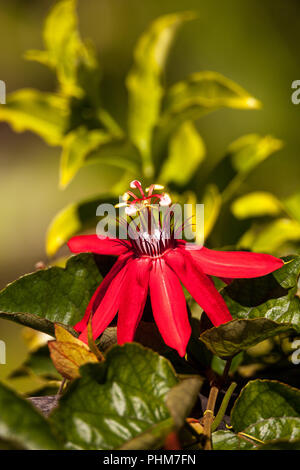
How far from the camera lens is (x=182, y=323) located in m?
0.39

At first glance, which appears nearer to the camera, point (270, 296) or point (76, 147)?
point (270, 296)

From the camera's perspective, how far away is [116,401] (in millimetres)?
337

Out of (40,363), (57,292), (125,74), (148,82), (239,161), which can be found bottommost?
(40,363)

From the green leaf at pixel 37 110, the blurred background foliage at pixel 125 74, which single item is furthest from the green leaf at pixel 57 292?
the blurred background foliage at pixel 125 74

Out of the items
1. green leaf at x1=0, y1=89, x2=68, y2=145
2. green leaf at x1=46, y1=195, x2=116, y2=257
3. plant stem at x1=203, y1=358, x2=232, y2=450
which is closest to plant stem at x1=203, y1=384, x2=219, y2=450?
plant stem at x1=203, y1=358, x2=232, y2=450

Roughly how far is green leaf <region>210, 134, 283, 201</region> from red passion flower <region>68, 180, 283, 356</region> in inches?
11.6

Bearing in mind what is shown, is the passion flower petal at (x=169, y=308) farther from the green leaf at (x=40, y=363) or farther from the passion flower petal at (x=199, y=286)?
the green leaf at (x=40, y=363)

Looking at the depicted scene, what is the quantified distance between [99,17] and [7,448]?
1594 mm

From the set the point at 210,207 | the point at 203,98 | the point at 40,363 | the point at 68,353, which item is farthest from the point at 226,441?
the point at 203,98

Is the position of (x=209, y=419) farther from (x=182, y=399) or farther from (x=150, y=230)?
(x=150, y=230)

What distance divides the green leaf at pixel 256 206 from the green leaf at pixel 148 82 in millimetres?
137

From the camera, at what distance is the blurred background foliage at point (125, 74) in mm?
1412

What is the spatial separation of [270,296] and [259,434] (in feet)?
0.34
